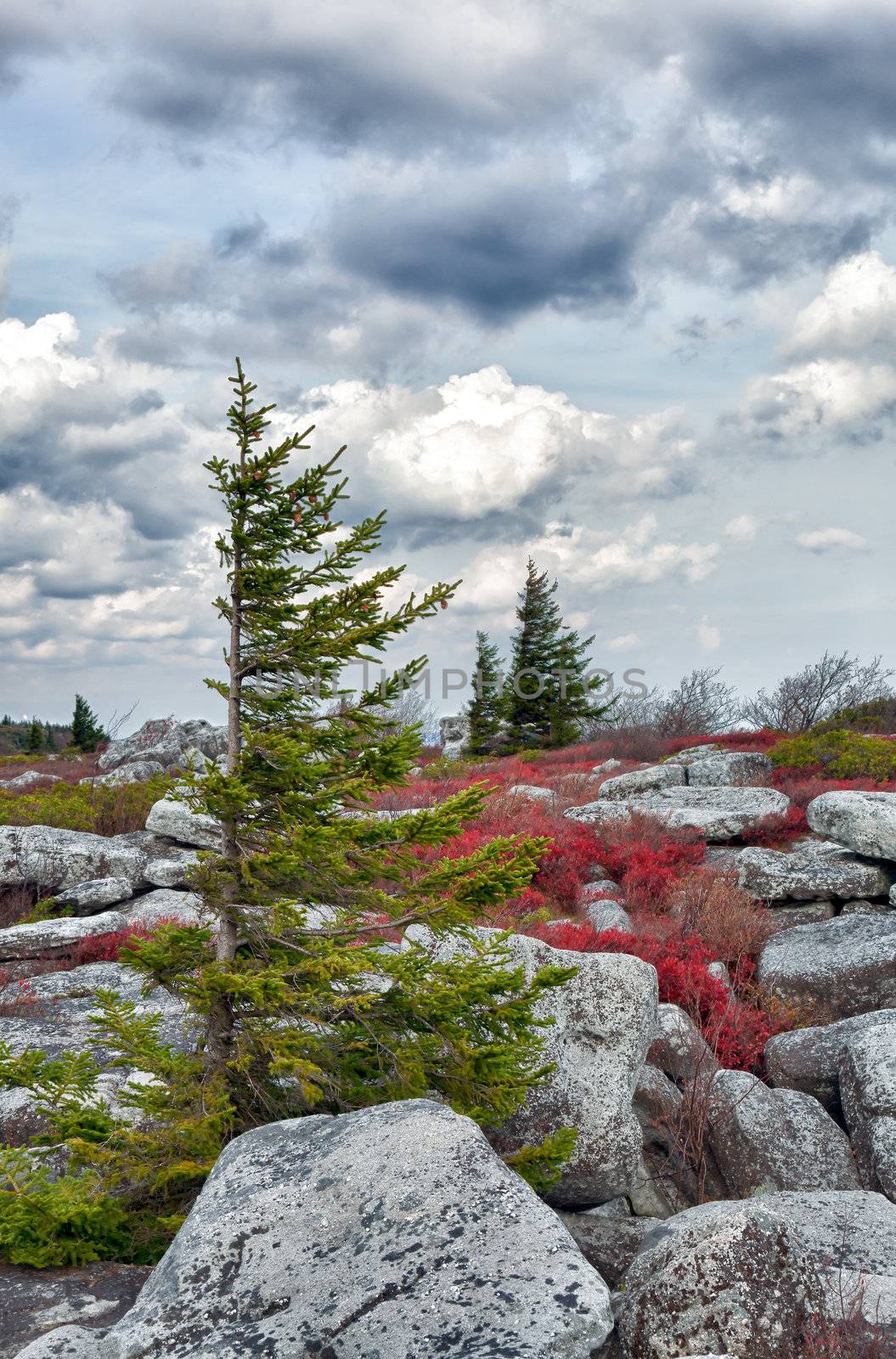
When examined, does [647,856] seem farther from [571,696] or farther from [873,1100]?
[571,696]

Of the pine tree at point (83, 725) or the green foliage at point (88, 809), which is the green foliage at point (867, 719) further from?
the pine tree at point (83, 725)

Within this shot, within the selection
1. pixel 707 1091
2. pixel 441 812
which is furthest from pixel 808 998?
pixel 441 812

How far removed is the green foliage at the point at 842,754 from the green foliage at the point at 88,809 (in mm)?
13409

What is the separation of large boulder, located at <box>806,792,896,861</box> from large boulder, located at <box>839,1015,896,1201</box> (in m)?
5.47

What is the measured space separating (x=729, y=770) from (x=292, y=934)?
1638cm

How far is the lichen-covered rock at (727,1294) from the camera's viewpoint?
3697mm

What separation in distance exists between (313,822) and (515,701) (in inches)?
1181

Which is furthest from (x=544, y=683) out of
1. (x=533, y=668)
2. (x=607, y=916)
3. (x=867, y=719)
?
(x=607, y=916)

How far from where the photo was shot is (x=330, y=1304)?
10.5 feet

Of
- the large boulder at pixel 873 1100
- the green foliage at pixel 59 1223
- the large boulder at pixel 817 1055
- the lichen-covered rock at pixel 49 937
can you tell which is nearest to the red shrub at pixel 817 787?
the large boulder at pixel 817 1055

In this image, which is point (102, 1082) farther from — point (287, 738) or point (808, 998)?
point (808, 998)

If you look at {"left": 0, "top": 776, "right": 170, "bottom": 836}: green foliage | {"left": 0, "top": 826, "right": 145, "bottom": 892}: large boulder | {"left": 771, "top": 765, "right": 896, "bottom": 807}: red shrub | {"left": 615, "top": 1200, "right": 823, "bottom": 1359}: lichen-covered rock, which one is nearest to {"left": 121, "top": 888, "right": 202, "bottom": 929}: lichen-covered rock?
{"left": 0, "top": 826, "right": 145, "bottom": 892}: large boulder

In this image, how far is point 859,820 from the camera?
13.7 m

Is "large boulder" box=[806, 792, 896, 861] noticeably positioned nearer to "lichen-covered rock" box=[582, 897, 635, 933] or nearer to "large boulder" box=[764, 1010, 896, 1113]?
"lichen-covered rock" box=[582, 897, 635, 933]
